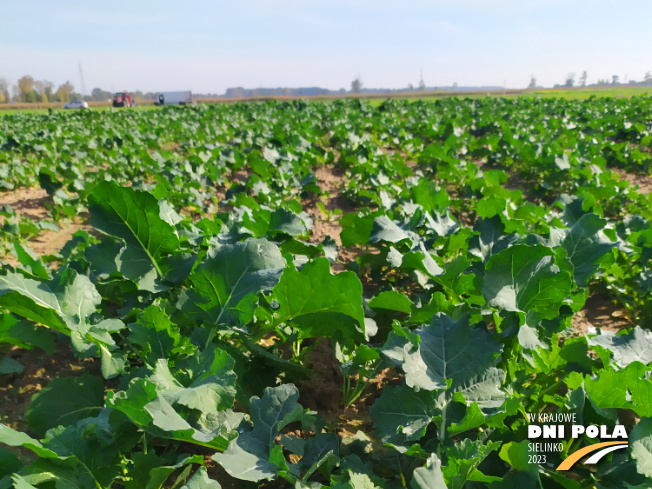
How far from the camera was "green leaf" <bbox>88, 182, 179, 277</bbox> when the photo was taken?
2.22m

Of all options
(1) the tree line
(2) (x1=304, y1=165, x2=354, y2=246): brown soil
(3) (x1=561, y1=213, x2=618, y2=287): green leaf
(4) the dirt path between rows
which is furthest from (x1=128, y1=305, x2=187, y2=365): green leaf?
(1) the tree line

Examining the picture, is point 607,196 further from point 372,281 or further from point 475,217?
point 372,281

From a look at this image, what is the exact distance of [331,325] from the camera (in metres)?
2.07

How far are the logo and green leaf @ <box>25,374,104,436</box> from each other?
1.85m

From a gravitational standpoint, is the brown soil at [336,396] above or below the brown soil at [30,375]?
below

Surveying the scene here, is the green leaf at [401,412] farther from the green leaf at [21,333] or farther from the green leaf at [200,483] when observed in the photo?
the green leaf at [21,333]

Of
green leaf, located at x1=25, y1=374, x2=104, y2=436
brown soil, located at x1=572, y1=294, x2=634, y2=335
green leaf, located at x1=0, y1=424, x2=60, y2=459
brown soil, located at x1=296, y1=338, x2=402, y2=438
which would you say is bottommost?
brown soil, located at x1=572, y1=294, x2=634, y2=335

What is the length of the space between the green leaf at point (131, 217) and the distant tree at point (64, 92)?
10837cm

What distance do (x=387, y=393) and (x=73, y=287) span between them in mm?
1494

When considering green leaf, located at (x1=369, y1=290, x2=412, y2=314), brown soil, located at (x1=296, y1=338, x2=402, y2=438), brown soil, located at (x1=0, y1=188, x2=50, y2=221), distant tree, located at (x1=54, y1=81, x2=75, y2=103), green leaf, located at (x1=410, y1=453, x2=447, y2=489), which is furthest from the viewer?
distant tree, located at (x1=54, y1=81, x2=75, y2=103)

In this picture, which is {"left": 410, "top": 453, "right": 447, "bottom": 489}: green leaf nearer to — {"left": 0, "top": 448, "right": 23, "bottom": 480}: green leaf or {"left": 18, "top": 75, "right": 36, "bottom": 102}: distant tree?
{"left": 0, "top": 448, "right": 23, "bottom": 480}: green leaf

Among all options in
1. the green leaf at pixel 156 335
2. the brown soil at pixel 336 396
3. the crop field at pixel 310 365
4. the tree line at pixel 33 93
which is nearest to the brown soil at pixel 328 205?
the brown soil at pixel 336 396

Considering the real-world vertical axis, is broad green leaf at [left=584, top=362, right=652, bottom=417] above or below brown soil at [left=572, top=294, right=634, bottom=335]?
above

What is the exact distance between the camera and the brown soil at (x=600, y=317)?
10.7 ft
